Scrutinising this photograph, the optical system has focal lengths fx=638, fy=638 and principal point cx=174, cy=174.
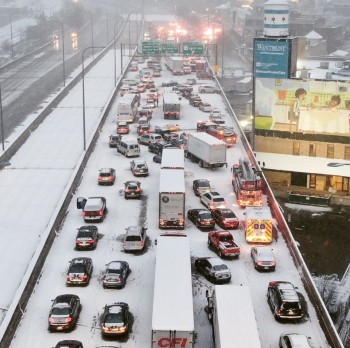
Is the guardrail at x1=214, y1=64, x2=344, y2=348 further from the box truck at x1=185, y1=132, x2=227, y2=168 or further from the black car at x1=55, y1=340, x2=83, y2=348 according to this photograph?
the black car at x1=55, y1=340, x2=83, y2=348

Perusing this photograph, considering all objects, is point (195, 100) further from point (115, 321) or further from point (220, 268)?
point (115, 321)

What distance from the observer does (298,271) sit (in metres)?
37.1

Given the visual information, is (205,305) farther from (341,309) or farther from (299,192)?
(299,192)

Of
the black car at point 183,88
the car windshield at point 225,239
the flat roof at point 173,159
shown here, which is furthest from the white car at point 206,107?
the car windshield at point 225,239

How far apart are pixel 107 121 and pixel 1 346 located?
168 ft

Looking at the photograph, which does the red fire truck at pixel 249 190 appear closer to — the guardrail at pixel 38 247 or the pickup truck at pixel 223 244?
the pickup truck at pixel 223 244

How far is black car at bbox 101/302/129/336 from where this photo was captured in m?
29.7

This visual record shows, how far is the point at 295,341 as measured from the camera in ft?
90.1

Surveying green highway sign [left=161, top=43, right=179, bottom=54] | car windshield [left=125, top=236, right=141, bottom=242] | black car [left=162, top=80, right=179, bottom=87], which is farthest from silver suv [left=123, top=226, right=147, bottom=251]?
black car [left=162, top=80, right=179, bottom=87]

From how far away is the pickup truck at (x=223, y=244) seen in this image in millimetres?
38350

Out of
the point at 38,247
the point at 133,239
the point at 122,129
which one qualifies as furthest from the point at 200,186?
the point at 122,129

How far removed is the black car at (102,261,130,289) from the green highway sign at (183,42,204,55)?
2637 inches

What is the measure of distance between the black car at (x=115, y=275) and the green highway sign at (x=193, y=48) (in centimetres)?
6699

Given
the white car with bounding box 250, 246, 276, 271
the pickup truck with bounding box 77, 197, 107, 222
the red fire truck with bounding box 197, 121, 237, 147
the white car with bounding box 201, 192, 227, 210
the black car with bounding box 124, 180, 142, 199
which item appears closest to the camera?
the white car with bounding box 250, 246, 276, 271
